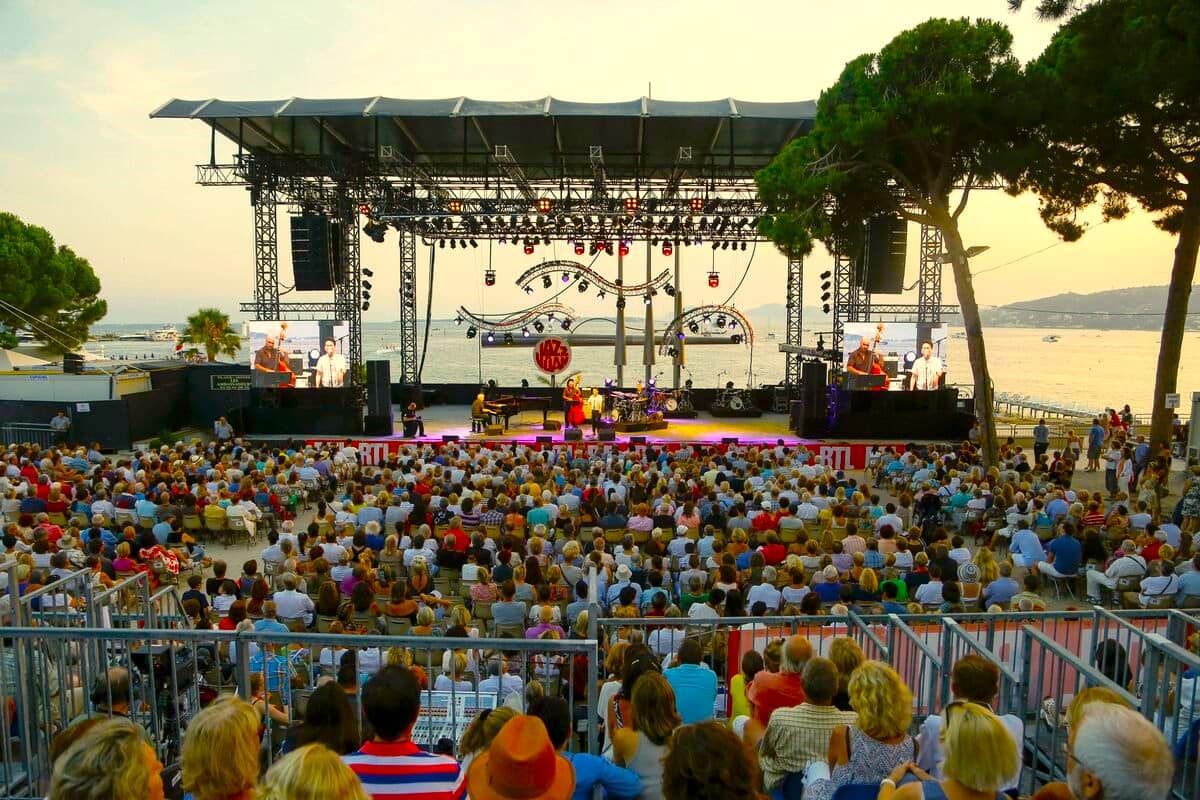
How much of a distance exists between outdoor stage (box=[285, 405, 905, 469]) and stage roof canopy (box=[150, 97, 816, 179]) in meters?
6.67

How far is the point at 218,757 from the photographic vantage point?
2.44 metres

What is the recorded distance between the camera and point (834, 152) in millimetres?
16766

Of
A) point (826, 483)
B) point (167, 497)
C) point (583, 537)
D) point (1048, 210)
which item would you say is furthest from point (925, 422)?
point (167, 497)

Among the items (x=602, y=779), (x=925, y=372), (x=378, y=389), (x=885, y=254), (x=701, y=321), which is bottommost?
(x=602, y=779)

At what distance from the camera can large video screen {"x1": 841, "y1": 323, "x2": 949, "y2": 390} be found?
68.0 ft

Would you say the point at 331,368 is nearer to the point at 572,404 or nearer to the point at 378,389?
the point at 378,389

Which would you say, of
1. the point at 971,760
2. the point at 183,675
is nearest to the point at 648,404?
the point at 183,675

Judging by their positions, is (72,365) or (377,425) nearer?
(72,365)

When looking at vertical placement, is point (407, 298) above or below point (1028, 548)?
above

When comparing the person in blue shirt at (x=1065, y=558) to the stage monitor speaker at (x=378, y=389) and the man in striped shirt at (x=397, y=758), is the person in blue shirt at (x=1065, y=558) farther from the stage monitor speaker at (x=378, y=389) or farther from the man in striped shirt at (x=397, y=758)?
the stage monitor speaker at (x=378, y=389)

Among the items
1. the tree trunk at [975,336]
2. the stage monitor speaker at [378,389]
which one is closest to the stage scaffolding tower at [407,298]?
the stage monitor speaker at [378,389]

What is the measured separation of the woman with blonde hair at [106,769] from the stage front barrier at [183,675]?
1.17 meters

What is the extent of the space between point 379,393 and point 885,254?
13.4 metres

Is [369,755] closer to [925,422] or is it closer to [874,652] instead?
[874,652]
